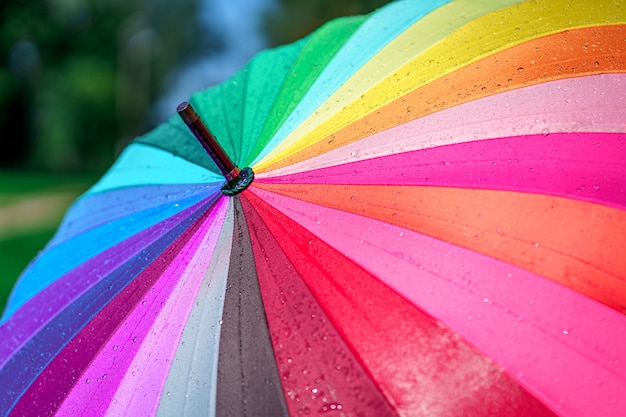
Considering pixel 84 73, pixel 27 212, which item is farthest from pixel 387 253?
pixel 84 73

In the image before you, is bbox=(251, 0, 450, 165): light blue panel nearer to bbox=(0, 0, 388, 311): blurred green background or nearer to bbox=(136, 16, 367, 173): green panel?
bbox=(136, 16, 367, 173): green panel

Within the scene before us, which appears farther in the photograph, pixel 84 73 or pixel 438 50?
pixel 84 73

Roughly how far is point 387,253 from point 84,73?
32.8ft

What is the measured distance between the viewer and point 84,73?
407 inches

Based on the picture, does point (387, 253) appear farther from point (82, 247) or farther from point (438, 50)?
point (82, 247)

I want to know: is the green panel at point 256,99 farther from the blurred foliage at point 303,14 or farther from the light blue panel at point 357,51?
→ the blurred foliage at point 303,14

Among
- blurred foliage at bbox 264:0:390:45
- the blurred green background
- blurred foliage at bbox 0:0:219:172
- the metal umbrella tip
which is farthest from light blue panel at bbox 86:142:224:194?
blurred foliage at bbox 0:0:219:172

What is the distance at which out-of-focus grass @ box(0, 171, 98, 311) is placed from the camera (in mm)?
5922

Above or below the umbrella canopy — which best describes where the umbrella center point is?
above

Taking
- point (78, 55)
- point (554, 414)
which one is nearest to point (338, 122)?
point (554, 414)

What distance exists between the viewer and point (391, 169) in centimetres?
143

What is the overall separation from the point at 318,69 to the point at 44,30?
33.7 feet

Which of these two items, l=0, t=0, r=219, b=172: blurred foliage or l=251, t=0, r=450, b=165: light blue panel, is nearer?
l=251, t=0, r=450, b=165: light blue panel

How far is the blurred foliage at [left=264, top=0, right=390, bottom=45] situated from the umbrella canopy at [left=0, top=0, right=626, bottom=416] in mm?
5357
